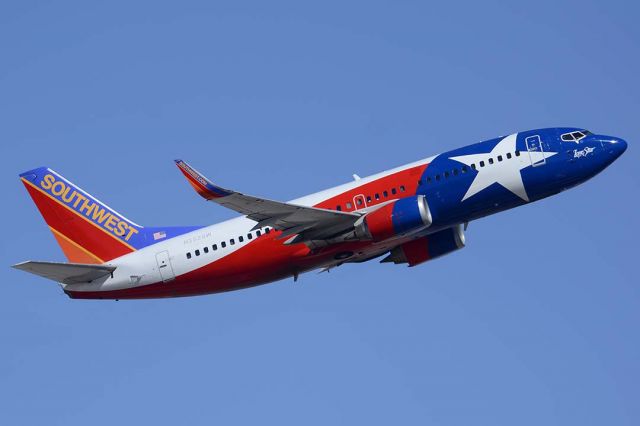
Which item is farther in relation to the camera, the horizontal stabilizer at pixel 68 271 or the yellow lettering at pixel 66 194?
the yellow lettering at pixel 66 194

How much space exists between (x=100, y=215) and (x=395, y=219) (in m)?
18.9

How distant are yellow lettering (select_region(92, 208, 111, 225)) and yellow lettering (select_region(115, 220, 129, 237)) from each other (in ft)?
3.74

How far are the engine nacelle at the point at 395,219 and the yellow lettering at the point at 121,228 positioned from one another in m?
14.8

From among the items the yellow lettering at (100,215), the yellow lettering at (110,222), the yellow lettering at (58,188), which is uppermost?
the yellow lettering at (58,188)

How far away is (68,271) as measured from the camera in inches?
2258

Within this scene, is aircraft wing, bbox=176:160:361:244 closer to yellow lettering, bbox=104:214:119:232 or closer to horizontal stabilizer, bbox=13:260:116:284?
horizontal stabilizer, bbox=13:260:116:284

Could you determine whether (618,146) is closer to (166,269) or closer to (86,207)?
(166,269)

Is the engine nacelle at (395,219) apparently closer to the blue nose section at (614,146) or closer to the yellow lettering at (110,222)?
the blue nose section at (614,146)

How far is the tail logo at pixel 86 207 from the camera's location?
6081 cm

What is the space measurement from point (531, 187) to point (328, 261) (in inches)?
468

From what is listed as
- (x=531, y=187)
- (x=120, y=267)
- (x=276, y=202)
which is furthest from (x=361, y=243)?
(x=120, y=267)

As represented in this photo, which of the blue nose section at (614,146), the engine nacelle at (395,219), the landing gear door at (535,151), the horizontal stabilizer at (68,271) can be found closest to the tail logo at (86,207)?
the horizontal stabilizer at (68,271)

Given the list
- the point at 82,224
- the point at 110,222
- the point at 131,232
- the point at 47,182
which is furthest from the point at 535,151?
the point at 47,182

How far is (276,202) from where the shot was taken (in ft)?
171
